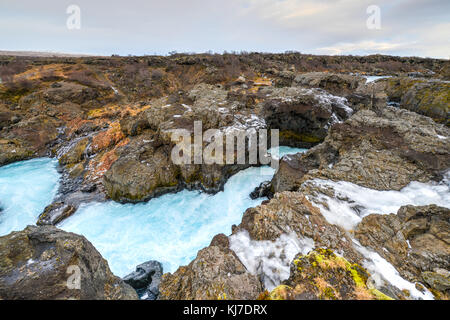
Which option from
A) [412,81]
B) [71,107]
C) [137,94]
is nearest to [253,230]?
[412,81]

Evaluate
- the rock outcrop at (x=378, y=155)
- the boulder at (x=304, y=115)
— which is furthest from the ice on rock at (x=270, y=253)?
the boulder at (x=304, y=115)

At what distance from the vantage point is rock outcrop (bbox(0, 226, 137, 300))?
3.31 m

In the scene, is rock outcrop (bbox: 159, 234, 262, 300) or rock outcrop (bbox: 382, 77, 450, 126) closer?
rock outcrop (bbox: 159, 234, 262, 300)

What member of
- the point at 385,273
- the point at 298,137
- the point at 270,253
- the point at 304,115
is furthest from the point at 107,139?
the point at 385,273

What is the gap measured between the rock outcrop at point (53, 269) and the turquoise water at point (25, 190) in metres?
10.2

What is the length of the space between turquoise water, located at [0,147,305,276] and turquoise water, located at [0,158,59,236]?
57 millimetres

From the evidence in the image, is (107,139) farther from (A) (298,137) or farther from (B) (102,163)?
(A) (298,137)

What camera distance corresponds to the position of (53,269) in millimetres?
3656

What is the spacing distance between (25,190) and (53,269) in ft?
51.0

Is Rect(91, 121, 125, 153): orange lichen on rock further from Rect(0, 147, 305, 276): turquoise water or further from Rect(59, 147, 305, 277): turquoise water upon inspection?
Rect(59, 147, 305, 277): turquoise water

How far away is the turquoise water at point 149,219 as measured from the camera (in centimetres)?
914

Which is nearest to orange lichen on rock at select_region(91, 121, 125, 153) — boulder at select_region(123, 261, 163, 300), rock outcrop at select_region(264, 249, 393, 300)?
boulder at select_region(123, 261, 163, 300)

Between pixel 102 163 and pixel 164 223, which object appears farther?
pixel 102 163

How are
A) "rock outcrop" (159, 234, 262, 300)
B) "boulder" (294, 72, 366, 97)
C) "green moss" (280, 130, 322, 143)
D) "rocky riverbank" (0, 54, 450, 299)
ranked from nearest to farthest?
"rock outcrop" (159, 234, 262, 300), "rocky riverbank" (0, 54, 450, 299), "green moss" (280, 130, 322, 143), "boulder" (294, 72, 366, 97)
